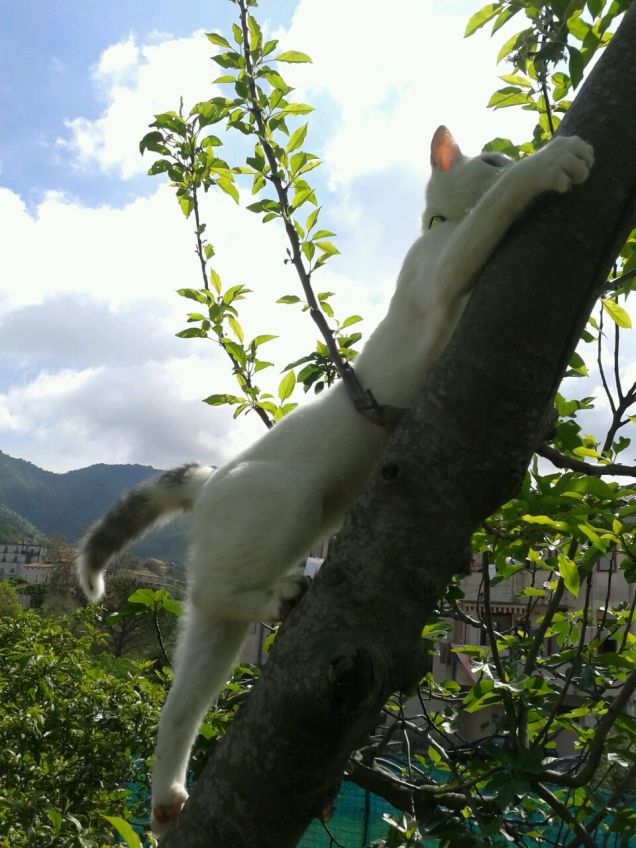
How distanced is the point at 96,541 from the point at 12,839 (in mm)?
1840

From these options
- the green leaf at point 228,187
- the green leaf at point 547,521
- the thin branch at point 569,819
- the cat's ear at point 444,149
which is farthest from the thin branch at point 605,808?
the green leaf at point 228,187

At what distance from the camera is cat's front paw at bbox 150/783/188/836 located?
261cm

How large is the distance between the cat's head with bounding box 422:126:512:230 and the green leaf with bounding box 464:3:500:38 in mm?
674

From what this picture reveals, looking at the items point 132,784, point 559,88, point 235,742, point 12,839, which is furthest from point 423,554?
point 132,784

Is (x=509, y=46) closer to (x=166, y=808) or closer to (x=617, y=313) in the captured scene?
(x=617, y=313)

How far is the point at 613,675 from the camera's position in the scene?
3.29 meters

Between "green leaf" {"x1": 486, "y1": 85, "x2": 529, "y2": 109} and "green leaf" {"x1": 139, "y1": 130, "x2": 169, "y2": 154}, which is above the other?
"green leaf" {"x1": 486, "y1": 85, "x2": 529, "y2": 109}

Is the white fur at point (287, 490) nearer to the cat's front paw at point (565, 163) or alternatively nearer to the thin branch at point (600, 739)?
the cat's front paw at point (565, 163)

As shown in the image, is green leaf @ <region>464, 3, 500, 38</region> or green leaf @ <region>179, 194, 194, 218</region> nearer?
green leaf @ <region>464, 3, 500, 38</region>

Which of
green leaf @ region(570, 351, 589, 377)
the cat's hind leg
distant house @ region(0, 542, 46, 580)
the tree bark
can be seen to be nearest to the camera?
the tree bark

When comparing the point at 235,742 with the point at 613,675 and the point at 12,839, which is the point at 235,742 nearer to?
the point at 613,675

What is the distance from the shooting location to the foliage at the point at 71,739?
4.31 m

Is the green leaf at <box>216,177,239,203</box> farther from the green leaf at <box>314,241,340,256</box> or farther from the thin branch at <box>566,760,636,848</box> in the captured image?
the thin branch at <box>566,760,636,848</box>

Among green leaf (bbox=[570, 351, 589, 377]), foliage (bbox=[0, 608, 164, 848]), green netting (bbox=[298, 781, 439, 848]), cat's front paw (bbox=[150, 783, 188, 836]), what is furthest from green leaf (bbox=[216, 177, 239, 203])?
green netting (bbox=[298, 781, 439, 848])
